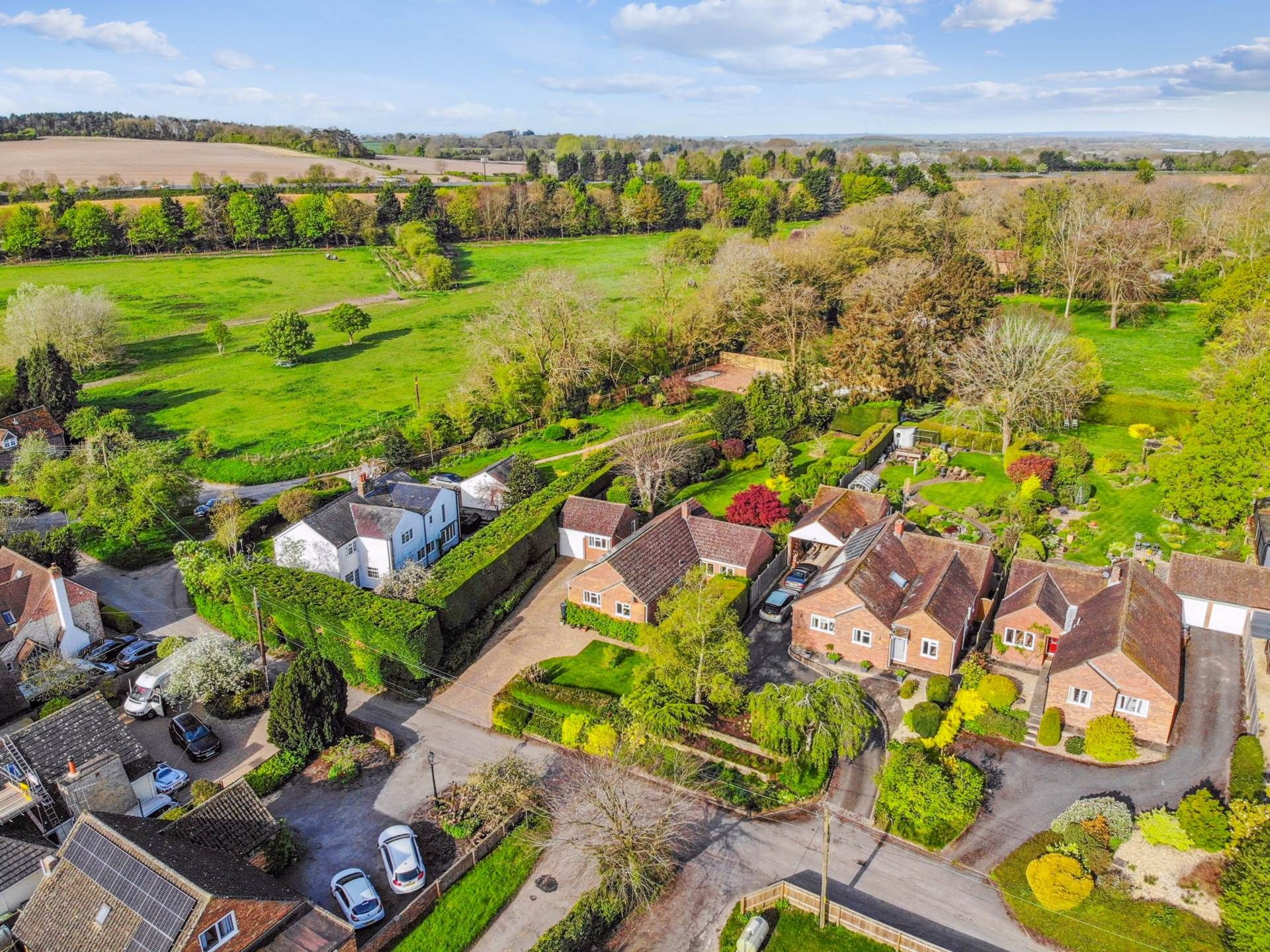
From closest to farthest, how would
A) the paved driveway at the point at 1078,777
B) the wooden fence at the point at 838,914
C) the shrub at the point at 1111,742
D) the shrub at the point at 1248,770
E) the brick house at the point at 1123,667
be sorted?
the wooden fence at the point at 838,914 < the shrub at the point at 1248,770 < the paved driveway at the point at 1078,777 < the shrub at the point at 1111,742 < the brick house at the point at 1123,667

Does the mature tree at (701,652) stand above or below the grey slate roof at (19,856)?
above

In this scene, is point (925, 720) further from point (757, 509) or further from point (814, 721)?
point (757, 509)

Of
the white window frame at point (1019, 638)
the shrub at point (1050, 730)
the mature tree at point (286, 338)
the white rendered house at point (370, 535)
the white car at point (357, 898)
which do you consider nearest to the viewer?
the white car at point (357, 898)

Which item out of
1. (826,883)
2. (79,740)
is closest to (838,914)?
(826,883)

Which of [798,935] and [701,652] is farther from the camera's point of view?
[701,652]

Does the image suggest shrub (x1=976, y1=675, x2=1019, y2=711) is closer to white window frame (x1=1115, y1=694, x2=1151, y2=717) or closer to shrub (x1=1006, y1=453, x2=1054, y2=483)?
white window frame (x1=1115, y1=694, x2=1151, y2=717)

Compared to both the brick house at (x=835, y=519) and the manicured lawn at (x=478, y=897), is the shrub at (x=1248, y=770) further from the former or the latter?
the manicured lawn at (x=478, y=897)

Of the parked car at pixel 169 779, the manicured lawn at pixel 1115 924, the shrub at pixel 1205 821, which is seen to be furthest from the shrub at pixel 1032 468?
the parked car at pixel 169 779

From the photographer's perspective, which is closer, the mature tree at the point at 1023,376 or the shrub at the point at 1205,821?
the shrub at the point at 1205,821
